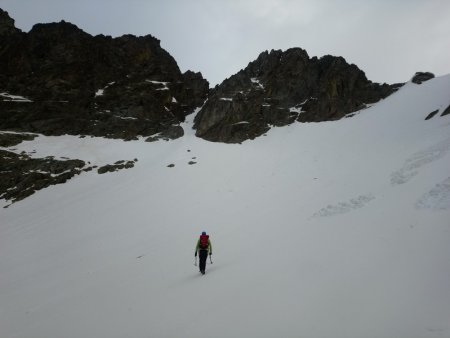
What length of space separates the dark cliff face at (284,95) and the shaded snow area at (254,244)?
1047cm

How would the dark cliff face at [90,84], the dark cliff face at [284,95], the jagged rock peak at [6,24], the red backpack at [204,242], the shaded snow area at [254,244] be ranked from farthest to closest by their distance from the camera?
the jagged rock peak at [6,24], the dark cliff face at [90,84], the dark cliff face at [284,95], the red backpack at [204,242], the shaded snow area at [254,244]

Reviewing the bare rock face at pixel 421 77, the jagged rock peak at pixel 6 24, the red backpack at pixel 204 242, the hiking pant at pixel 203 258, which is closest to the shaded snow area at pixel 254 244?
the hiking pant at pixel 203 258

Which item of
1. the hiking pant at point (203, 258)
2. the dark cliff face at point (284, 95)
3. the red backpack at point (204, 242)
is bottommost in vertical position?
the hiking pant at point (203, 258)

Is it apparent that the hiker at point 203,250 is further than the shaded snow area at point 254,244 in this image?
Yes

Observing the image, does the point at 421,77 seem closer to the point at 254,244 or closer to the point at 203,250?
the point at 254,244

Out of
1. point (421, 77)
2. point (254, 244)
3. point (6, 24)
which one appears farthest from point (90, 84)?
point (421, 77)

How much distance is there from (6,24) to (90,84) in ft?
90.3

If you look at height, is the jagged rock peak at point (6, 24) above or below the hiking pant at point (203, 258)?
above

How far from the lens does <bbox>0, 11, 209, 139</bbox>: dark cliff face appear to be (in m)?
57.7

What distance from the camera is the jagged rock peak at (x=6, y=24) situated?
7119 centimetres

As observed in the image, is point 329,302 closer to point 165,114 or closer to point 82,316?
point 82,316

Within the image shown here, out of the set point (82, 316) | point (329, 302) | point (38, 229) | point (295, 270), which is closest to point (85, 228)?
point (38, 229)

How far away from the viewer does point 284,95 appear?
60.2m

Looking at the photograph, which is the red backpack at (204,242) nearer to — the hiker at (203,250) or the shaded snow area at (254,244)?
the hiker at (203,250)
